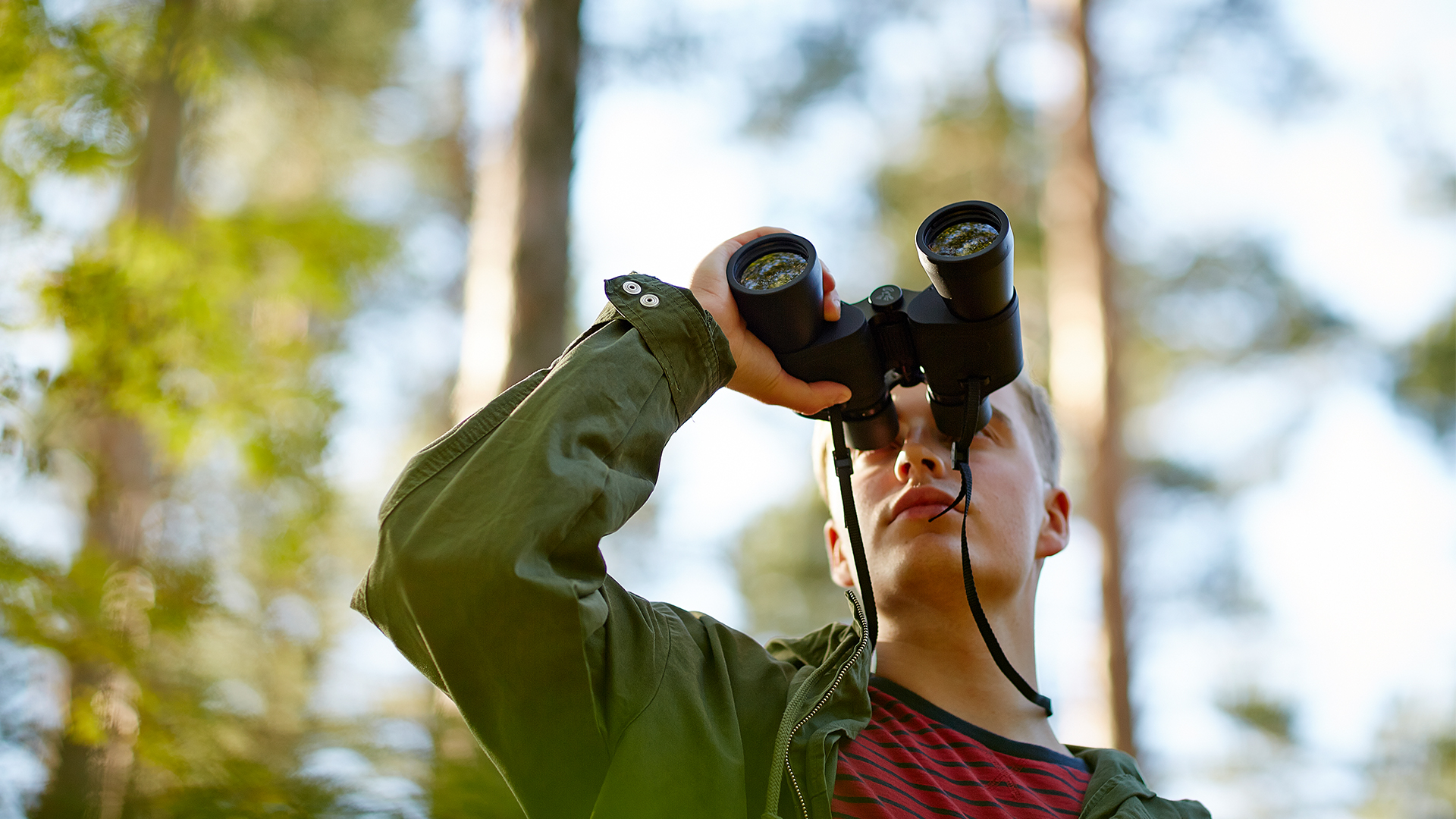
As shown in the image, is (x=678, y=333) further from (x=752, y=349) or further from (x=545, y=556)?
(x=545, y=556)

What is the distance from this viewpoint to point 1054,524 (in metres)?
2.19

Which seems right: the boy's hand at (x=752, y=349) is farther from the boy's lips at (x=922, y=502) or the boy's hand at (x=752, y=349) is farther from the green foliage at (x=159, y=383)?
the green foliage at (x=159, y=383)

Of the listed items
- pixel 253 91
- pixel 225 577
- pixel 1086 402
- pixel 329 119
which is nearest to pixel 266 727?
pixel 225 577

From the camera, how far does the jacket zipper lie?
4.70 ft

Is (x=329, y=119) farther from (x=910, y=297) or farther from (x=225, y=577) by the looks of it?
(x=910, y=297)

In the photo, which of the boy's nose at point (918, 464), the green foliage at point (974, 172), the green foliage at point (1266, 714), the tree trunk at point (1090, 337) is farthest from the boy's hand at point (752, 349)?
the green foliage at point (1266, 714)

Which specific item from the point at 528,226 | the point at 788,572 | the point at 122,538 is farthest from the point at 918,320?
the point at 788,572

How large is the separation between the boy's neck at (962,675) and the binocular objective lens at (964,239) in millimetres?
638

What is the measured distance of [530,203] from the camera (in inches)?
140

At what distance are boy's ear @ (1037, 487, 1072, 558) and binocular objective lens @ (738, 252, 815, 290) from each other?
0.73 m

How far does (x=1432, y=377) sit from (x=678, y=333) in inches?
350

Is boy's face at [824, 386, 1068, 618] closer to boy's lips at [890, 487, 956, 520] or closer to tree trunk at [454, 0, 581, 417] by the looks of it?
boy's lips at [890, 487, 956, 520]

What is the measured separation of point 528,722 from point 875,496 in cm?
81

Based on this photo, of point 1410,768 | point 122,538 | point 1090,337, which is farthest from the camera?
point 1410,768
